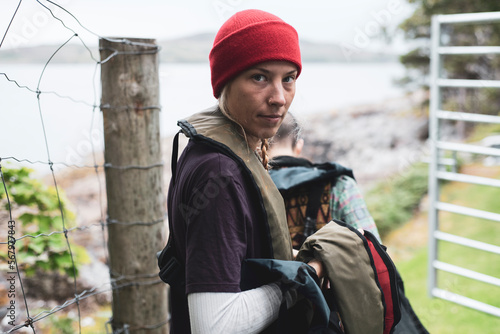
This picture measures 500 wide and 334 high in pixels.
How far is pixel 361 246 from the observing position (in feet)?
4.19

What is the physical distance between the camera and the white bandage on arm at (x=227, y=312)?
105 cm

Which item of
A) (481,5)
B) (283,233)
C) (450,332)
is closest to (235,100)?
(283,233)

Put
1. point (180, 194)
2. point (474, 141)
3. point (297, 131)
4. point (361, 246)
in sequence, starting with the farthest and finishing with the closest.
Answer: point (474, 141)
point (297, 131)
point (361, 246)
point (180, 194)

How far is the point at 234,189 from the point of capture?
3.57 feet

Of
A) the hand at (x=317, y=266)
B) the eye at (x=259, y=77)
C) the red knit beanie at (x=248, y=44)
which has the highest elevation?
the red knit beanie at (x=248, y=44)

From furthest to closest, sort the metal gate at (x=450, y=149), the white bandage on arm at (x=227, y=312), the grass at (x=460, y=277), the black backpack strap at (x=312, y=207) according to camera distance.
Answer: the grass at (x=460, y=277) < the metal gate at (x=450, y=149) < the black backpack strap at (x=312, y=207) < the white bandage on arm at (x=227, y=312)

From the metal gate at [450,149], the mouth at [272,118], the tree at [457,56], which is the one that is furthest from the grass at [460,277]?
the tree at [457,56]

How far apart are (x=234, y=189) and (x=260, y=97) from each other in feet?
0.92

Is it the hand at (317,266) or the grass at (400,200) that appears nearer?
the hand at (317,266)

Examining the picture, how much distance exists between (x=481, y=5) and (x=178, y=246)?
9336 mm

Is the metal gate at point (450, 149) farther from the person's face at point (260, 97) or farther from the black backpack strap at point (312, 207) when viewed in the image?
the person's face at point (260, 97)

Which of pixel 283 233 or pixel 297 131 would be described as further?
pixel 297 131

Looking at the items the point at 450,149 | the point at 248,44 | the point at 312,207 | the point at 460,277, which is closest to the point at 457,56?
the point at 460,277

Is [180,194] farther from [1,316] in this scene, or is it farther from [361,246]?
[1,316]
